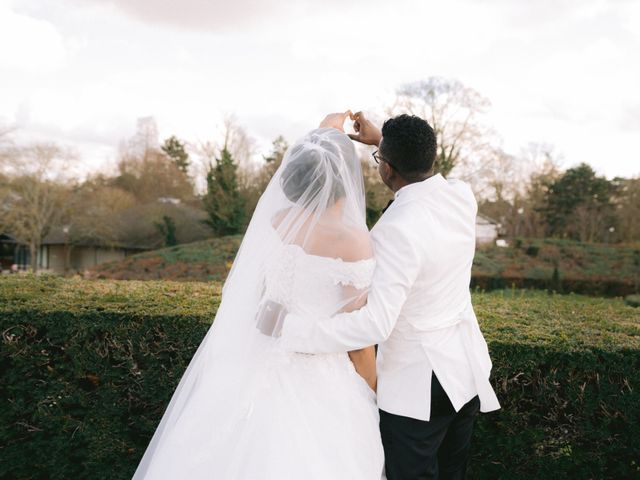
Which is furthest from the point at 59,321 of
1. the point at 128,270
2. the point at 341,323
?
the point at 128,270

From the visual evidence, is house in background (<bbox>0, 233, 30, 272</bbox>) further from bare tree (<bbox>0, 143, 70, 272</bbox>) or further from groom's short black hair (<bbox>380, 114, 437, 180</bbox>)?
groom's short black hair (<bbox>380, 114, 437, 180</bbox>)

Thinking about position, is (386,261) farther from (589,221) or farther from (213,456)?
(589,221)

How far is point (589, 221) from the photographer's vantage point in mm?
37844

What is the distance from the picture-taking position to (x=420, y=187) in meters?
2.36

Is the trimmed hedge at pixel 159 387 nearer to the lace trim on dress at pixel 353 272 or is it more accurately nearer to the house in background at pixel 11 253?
the lace trim on dress at pixel 353 272

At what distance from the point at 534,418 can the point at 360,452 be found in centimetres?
165

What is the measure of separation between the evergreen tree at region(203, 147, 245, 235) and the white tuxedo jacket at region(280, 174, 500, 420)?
30548 millimetres

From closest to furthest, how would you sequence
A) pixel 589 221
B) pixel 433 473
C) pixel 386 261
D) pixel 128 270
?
1. pixel 386 261
2. pixel 433 473
3. pixel 128 270
4. pixel 589 221

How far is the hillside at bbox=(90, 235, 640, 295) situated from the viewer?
67.4 feet

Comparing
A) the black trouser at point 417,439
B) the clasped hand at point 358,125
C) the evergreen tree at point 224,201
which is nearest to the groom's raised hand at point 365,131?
the clasped hand at point 358,125

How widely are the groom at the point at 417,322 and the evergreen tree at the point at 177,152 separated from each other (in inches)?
2497

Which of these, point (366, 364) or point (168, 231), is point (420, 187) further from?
point (168, 231)

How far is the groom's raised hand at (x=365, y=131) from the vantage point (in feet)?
9.96

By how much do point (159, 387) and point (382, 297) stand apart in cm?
230
